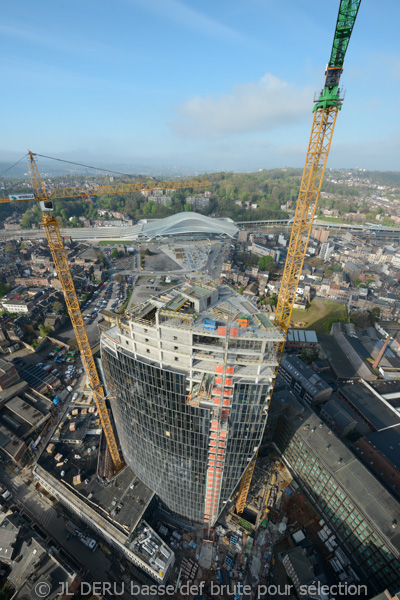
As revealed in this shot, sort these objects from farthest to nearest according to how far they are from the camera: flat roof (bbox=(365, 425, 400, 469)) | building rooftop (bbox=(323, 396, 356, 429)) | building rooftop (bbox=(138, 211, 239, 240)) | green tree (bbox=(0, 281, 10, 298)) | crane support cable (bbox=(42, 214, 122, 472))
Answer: building rooftop (bbox=(138, 211, 239, 240)) → green tree (bbox=(0, 281, 10, 298)) → building rooftop (bbox=(323, 396, 356, 429)) → flat roof (bbox=(365, 425, 400, 469)) → crane support cable (bbox=(42, 214, 122, 472))

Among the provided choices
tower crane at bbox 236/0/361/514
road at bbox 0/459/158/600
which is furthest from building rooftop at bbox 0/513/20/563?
tower crane at bbox 236/0/361/514

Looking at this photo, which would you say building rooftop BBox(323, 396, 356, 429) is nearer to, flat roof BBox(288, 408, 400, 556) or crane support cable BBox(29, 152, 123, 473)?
flat roof BBox(288, 408, 400, 556)

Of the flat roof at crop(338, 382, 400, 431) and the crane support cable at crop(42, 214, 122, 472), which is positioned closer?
the crane support cable at crop(42, 214, 122, 472)

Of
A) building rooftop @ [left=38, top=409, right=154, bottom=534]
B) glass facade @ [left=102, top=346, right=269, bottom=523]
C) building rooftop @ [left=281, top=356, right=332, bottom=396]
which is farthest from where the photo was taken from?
building rooftop @ [left=281, top=356, right=332, bottom=396]

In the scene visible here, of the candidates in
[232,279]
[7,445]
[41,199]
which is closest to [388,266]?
[232,279]

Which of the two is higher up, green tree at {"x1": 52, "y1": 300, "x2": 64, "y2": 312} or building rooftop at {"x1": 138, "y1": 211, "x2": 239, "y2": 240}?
building rooftop at {"x1": 138, "y1": 211, "x2": 239, "y2": 240}

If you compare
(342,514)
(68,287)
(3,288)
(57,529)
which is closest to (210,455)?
(342,514)

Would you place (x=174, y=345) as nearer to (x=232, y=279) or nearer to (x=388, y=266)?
(x=232, y=279)

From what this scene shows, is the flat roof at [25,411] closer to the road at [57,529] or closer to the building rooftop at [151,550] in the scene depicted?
the road at [57,529]
